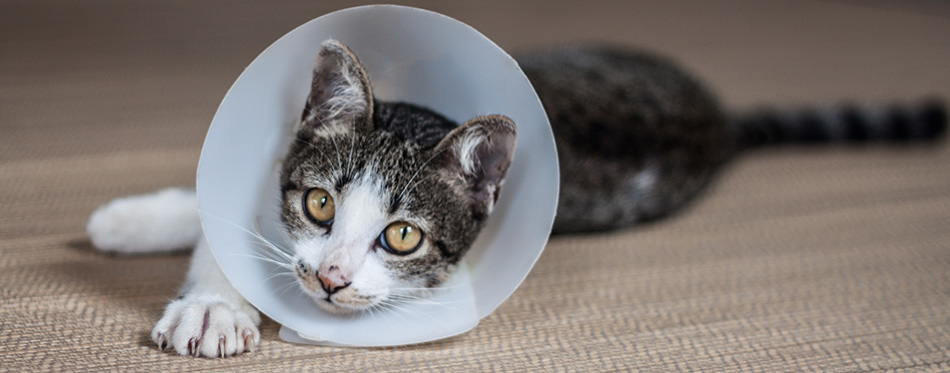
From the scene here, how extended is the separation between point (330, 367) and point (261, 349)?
0.36 feet

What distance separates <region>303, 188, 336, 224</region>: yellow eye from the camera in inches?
42.8

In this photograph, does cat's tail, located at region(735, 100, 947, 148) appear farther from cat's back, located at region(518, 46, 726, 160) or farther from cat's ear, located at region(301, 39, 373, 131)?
cat's ear, located at region(301, 39, 373, 131)

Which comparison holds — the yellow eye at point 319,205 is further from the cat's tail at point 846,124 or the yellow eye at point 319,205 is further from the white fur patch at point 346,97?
the cat's tail at point 846,124

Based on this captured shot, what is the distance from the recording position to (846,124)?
222cm

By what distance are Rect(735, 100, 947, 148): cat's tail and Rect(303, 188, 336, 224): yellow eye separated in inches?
58.2

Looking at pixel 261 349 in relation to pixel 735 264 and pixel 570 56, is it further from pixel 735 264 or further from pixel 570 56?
pixel 570 56

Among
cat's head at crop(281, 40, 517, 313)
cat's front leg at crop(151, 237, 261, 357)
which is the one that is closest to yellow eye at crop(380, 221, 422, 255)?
cat's head at crop(281, 40, 517, 313)

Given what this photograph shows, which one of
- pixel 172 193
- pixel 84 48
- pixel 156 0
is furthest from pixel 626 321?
pixel 156 0

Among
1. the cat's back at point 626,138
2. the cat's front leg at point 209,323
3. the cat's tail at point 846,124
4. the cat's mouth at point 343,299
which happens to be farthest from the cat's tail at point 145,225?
the cat's tail at point 846,124

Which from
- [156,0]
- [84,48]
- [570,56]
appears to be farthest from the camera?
[156,0]

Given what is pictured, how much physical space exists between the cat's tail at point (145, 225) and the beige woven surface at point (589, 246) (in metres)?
0.03

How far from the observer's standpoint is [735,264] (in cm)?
154

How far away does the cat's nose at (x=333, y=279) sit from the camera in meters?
1.00

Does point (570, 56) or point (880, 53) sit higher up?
point (570, 56)
